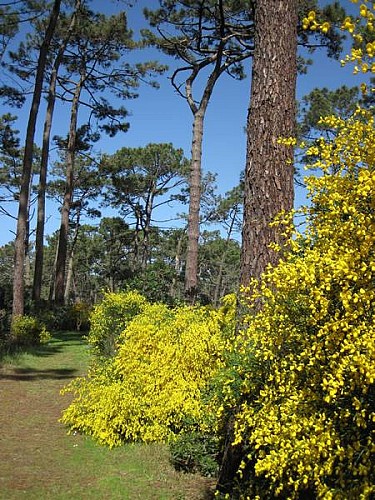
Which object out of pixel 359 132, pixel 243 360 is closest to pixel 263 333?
pixel 243 360

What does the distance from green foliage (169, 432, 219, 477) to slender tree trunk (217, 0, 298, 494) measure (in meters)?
1.63

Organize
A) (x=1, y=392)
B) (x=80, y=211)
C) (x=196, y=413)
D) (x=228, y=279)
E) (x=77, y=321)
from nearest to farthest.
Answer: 1. (x=196, y=413)
2. (x=1, y=392)
3. (x=77, y=321)
4. (x=80, y=211)
5. (x=228, y=279)

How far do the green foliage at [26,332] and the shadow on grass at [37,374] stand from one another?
2429mm

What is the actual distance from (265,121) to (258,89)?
32 cm

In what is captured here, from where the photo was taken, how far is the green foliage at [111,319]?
812cm

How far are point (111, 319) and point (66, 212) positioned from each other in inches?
461

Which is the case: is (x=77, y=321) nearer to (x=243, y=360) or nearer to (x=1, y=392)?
(x=1, y=392)

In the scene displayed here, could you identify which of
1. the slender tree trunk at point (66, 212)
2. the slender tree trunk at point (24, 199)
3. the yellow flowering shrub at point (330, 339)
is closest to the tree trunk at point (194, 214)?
the slender tree trunk at point (24, 199)

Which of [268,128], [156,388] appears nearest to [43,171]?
[156,388]

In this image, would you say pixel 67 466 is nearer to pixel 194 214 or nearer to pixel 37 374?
pixel 37 374

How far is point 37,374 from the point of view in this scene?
952 centimetres

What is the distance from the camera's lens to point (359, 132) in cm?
259

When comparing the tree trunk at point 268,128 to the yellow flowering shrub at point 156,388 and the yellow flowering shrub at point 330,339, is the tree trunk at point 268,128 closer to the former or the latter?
the yellow flowering shrub at point 156,388

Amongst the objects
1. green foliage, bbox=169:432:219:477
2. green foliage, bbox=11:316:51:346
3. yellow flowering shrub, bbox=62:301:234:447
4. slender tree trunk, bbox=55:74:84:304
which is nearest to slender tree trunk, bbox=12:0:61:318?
green foliage, bbox=11:316:51:346
